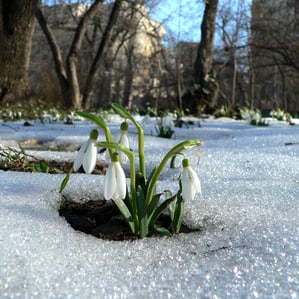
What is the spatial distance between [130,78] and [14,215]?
73.1 ft

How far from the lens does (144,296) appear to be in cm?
76

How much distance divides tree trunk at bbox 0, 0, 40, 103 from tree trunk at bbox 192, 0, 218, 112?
9.82ft

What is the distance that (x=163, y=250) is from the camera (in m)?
0.98

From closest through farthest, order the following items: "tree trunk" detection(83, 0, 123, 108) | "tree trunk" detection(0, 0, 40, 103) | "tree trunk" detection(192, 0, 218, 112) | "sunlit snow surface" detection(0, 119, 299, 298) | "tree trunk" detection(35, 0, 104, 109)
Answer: "sunlit snow surface" detection(0, 119, 299, 298)
"tree trunk" detection(0, 0, 40, 103)
"tree trunk" detection(192, 0, 218, 112)
"tree trunk" detection(35, 0, 104, 109)
"tree trunk" detection(83, 0, 123, 108)

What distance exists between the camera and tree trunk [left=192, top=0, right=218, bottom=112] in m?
8.02

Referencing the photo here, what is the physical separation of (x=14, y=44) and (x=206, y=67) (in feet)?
11.4

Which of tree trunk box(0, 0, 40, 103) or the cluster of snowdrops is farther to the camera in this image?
tree trunk box(0, 0, 40, 103)

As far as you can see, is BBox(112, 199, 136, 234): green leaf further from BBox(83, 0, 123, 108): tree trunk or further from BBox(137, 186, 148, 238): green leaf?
BBox(83, 0, 123, 108): tree trunk

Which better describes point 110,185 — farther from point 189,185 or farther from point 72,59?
point 72,59

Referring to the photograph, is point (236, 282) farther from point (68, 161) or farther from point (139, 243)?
point (68, 161)

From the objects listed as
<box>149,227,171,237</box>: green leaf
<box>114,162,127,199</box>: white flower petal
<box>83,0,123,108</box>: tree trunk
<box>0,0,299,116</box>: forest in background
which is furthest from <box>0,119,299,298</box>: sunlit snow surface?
<box>83,0,123,108</box>: tree trunk

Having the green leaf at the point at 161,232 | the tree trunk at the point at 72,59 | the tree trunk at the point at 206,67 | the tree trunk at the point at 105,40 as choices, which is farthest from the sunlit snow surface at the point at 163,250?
the tree trunk at the point at 105,40

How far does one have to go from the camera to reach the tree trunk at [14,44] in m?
6.28

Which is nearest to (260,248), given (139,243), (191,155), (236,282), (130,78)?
(236,282)
